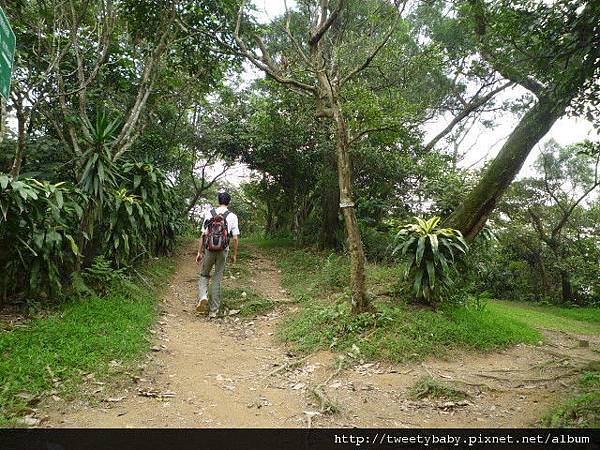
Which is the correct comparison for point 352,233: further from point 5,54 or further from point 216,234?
point 5,54

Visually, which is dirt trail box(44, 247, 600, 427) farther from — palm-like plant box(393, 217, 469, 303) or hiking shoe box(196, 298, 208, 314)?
palm-like plant box(393, 217, 469, 303)

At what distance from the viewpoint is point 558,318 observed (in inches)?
438

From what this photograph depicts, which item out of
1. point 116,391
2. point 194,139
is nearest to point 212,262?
point 116,391

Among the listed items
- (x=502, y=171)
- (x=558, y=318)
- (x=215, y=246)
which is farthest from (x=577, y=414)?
(x=558, y=318)

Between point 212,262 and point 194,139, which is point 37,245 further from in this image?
point 194,139

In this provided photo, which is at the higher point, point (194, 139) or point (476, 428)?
point (194, 139)

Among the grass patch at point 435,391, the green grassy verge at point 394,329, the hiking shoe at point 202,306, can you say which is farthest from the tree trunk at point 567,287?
the hiking shoe at point 202,306

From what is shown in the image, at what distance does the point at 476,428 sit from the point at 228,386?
2.59 metres

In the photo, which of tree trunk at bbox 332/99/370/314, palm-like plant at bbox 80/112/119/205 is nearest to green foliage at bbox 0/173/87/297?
palm-like plant at bbox 80/112/119/205

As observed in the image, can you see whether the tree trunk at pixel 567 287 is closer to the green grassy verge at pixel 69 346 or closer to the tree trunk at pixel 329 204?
the tree trunk at pixel 329 204

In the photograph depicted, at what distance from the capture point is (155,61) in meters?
7.89

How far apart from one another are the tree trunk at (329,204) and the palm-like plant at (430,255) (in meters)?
4.91

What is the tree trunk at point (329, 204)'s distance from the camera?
467 inches

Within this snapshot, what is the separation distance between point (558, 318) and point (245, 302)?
9.14m
